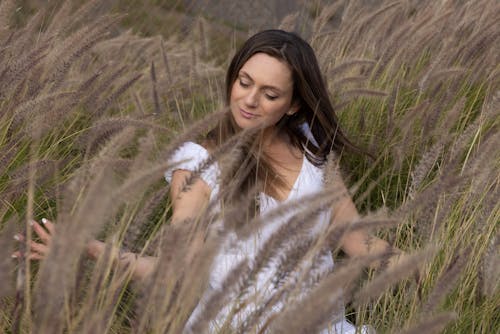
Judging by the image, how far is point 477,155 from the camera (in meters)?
2.17

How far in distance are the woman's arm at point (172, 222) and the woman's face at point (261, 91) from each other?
290 millimetres

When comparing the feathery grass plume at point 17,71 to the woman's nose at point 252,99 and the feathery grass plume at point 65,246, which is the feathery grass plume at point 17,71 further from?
the feathery grass plume at point 65,246

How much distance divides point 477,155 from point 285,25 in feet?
6.42

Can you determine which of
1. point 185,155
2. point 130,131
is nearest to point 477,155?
point 130,131

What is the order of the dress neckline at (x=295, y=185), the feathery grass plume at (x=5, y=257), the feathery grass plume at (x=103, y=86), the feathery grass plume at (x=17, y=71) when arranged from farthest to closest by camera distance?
the dress neckline at (x=295, y=185) → the feathery grass plume at (x=103, y=86) → the feathery grass plume at (x=17, y=71) → the feathery grass plume at (x=5, y=257)

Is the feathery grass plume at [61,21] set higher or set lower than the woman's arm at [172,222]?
higher

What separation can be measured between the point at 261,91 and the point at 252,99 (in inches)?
3.4

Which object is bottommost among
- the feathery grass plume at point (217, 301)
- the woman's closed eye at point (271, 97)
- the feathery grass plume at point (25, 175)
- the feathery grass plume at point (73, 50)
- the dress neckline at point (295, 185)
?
the dress neckline at point (295, 185)

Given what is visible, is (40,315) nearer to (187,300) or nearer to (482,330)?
(187,300)

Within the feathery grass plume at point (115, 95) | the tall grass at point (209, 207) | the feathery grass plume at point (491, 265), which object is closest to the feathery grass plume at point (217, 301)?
the tall grass at point (209, 207)

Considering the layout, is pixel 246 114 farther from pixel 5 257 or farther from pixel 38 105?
pixel 5 257

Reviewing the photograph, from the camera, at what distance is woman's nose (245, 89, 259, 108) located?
2775 millimetres

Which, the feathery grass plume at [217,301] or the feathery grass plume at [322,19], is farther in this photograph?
the feathery grass plume at [322,19]

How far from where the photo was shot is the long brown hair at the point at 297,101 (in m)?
2.95
